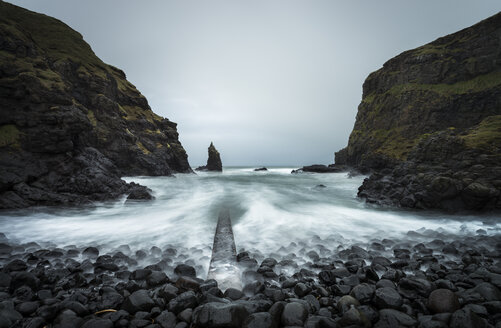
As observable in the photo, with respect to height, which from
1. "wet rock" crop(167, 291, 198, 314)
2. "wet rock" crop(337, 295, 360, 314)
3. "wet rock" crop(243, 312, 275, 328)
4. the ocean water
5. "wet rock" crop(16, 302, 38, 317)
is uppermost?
"wet rock" crop(243, 312, 275, 328)

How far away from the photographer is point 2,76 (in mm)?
11734

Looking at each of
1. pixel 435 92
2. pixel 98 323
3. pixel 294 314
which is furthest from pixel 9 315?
pixel 435 92

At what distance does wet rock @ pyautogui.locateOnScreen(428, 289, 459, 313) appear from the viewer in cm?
301

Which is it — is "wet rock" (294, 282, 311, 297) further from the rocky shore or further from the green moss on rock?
the green moss on rock

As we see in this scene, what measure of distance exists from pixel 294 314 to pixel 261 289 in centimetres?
103

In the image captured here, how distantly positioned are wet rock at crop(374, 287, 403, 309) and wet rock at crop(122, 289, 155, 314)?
3.62 m

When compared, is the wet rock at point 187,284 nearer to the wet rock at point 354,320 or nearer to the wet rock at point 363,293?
the wet rock at point 354,320

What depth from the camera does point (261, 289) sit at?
3.77 metres

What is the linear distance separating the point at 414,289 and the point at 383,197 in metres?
12.5

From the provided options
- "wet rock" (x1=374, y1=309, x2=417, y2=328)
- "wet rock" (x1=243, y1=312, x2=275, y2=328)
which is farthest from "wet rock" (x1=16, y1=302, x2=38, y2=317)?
"wet rock" (x1=374, y1=309, x2=417, y2=328)

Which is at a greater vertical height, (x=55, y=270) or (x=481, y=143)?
(x=481, y=143)

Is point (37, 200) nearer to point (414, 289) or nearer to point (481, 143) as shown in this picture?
point (414, 289)

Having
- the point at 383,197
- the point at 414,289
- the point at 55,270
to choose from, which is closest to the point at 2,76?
the point at 55,270

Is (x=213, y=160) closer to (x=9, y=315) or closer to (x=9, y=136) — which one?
(x=9, y=136)
